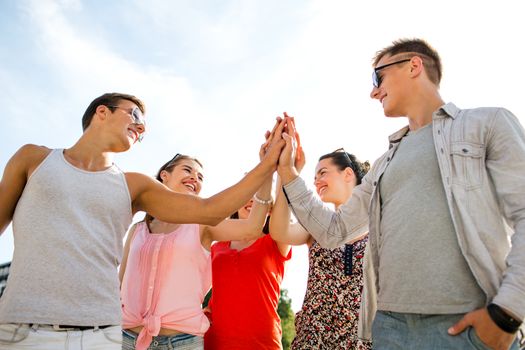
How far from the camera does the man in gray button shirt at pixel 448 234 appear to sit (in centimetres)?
260

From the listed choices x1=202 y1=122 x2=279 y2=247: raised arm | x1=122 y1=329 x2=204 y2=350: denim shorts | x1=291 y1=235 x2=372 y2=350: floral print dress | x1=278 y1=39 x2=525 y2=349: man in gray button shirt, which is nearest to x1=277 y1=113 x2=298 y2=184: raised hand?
x1=202 y1=122 x2=279 y2=247: raised arm

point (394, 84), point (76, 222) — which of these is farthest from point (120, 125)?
point (394, 84)

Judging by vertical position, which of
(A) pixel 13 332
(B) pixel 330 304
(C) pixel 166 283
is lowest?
(B) pixel 330 304

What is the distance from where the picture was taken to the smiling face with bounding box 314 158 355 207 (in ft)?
17.6

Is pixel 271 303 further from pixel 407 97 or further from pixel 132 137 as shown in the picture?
pixel 407 97

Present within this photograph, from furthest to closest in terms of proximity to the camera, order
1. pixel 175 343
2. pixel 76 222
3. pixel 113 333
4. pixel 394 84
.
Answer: pixel 175 343 → pixel 394 84 → pixel 76 222 → pixel 113 333

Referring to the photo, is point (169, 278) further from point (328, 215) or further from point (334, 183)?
point (334, 183)

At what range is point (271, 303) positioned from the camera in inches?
189

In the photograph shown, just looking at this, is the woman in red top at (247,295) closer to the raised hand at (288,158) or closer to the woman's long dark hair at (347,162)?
the woman's long dark hair at (347,162)

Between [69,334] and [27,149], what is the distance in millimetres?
1419

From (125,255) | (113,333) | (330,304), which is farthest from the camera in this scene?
(125,255)

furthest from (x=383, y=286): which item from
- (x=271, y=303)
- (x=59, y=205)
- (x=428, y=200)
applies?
(x=59, y=205)

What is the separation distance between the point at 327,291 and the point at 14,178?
9.45 ft

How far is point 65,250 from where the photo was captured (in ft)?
10.9
